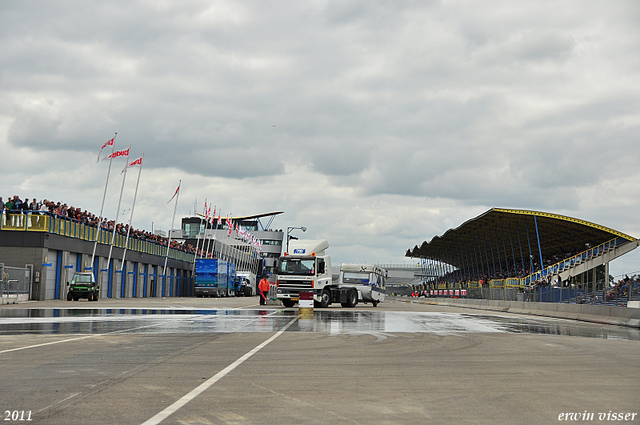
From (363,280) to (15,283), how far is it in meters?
22.1

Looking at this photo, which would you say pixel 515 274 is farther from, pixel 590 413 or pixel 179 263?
pixel 590 413

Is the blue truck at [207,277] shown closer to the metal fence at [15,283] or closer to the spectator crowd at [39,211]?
the spectator crowd at [39,211]

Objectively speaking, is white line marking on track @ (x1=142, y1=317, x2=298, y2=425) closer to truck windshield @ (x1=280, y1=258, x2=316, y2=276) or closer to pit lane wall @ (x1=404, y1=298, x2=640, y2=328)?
Answer: pit lane wall @ (x1=404, y1=298, x2=640, y2=328)

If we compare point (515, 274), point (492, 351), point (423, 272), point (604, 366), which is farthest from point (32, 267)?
point (423, 272)

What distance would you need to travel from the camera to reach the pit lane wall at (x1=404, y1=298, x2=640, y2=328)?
82.3 ft

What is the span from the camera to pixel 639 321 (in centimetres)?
2384

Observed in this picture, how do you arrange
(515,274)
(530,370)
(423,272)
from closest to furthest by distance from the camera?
(530,370) → (515,274) → (423,272)

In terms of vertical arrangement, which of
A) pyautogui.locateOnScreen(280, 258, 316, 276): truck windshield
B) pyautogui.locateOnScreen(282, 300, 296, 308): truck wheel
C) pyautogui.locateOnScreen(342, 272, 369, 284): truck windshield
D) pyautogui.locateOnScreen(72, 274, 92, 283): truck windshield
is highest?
pyautogui.locateOnScreen(280, 258, 316, 276): truck windshield

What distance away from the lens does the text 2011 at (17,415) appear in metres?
6.62

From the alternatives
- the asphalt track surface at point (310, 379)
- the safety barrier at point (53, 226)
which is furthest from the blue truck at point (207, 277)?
the asphalt track surface at point (310, 379)

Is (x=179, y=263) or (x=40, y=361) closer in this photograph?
(x=40, y=361)

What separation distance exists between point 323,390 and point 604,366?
17.5 ft

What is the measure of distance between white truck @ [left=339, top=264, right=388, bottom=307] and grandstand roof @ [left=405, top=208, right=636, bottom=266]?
80.6 ft

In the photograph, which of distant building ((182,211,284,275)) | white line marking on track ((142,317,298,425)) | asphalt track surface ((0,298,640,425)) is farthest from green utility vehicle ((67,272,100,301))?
distant building ((182,211,284,275))
